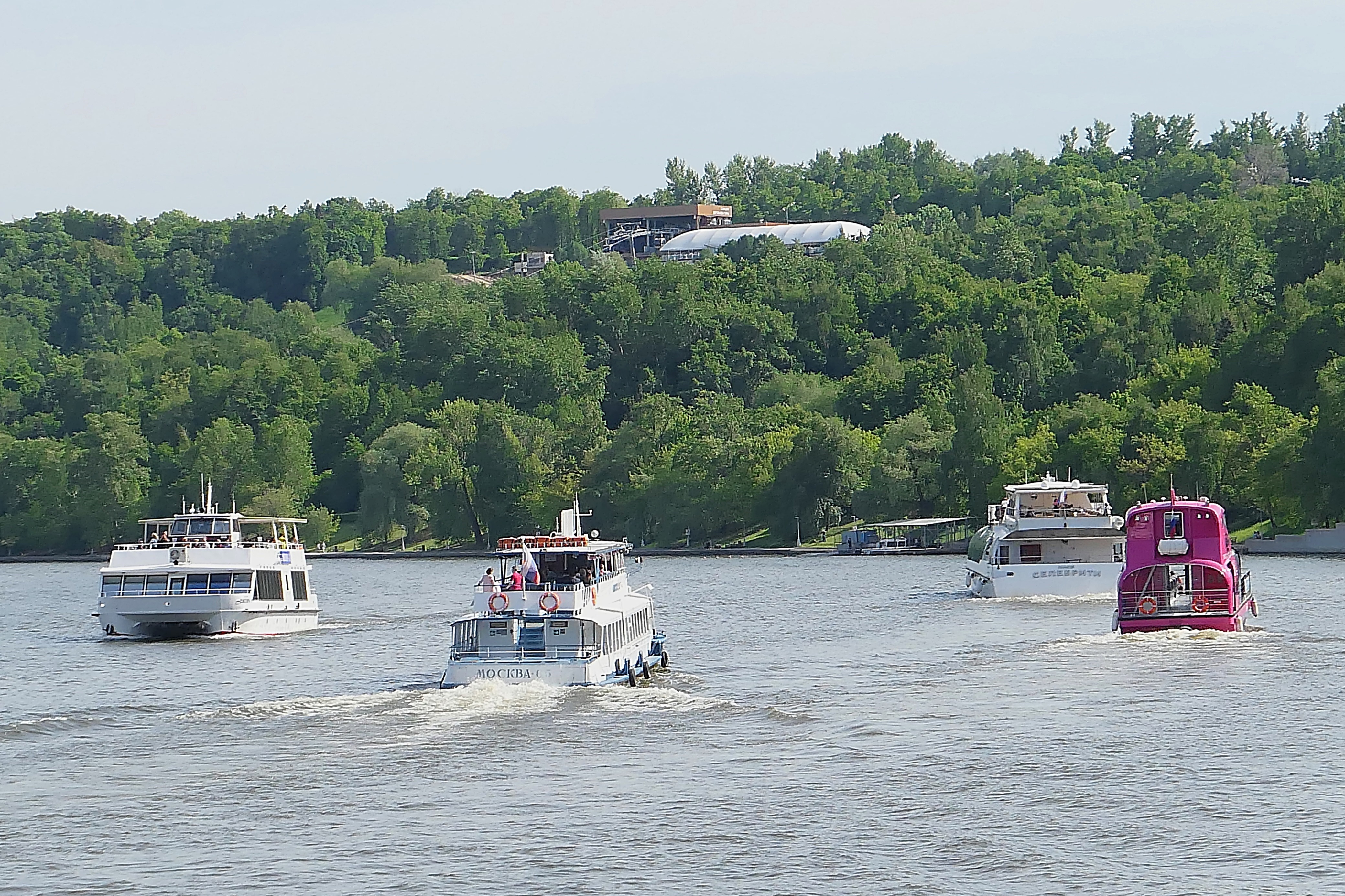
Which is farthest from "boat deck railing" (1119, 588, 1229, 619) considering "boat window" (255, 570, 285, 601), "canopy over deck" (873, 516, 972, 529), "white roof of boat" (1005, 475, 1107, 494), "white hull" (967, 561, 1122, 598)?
"canopy over deck" (873, 516, 972, 529)

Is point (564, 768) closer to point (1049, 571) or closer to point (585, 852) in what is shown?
point (585, 852)

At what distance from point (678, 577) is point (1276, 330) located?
60.2 m

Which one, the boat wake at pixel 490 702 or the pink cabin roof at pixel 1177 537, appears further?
the pink cabin roof at pixel 1177 537

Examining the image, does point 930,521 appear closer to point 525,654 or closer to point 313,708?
point 313,708

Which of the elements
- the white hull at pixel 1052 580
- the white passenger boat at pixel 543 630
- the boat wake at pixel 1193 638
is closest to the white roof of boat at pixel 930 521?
the white hull at pixel 1052 580

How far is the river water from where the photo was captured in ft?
119

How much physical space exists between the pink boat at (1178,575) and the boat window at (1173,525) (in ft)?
0.05

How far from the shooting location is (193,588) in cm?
8294

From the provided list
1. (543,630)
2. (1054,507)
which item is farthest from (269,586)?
(1054,507)

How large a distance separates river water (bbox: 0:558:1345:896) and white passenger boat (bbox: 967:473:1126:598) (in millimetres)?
17790

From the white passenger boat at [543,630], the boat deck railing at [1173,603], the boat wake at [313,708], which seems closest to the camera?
the white passenger boat at [543,630]

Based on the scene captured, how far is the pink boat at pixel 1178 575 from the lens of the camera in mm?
68000

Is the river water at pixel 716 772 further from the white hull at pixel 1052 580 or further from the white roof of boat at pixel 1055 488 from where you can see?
the white roof of boat at pixel 1055 488

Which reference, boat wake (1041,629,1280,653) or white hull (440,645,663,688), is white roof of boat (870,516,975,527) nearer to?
boat wake (1041,629,1280,653)
